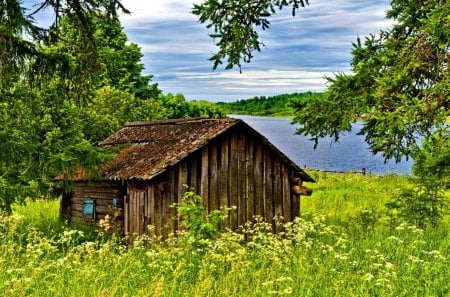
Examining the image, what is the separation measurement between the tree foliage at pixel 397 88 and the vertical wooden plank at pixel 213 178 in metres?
2.73

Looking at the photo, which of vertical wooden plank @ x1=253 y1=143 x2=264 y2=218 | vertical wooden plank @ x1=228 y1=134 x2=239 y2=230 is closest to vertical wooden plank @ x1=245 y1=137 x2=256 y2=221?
vertical wooden plank @ x1=253 y1=143 x2=264 y2=218

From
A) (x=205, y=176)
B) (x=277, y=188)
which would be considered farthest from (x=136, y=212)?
(x=277, y=188)

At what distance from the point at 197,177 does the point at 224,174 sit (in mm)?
923

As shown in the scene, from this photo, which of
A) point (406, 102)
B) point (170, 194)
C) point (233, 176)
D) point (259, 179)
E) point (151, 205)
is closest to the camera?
point (406, 102)

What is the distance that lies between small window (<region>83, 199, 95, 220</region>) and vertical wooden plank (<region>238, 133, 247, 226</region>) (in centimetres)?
531

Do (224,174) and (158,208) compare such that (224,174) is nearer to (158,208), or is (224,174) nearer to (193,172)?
(193,172)

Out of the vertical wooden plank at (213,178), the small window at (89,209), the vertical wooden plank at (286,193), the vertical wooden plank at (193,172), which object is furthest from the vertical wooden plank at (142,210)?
the vertical wooden plank at (286,193)

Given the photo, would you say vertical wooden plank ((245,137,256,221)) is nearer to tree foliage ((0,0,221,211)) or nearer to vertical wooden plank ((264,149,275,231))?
vertical wooden plank ((264,149,275,231))

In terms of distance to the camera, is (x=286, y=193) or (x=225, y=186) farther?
(x=286, y=193)

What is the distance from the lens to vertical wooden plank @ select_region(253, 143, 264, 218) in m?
18.0

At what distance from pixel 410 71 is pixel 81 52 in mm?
7448

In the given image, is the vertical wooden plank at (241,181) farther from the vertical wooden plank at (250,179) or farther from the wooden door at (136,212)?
the wooden door at (136,212)

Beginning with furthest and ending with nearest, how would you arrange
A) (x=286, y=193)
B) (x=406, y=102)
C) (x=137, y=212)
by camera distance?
(x=286, y=193)
(x=137, y=212)
(x=406, y=102)

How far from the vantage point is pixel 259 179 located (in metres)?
18.1
